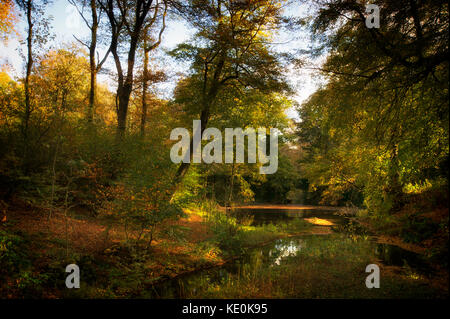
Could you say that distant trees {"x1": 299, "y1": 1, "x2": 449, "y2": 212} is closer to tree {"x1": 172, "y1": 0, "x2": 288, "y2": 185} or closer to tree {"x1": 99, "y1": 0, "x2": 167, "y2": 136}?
tree {"x1": 172, "y1": 0, "x2": 288, "y2": 185}

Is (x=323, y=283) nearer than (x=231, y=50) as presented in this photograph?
Yes

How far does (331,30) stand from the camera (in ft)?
26.1

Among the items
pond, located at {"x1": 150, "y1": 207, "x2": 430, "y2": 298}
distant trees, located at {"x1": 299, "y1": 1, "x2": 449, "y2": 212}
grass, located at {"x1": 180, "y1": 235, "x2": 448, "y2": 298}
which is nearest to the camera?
grass, located at {"x1": 180, "y1": 235, "x2": 448, "y2": 298}

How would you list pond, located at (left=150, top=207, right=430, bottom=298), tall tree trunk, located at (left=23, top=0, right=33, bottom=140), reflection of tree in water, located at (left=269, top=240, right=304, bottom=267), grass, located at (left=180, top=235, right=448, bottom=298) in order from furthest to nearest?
reflection of tree in water, located at (left=269, top=240, right=304, bottom=267) < tall tree trunk, located at (left=23, top=0, right=33, bottom=140) < pond, located at (left=150, top=207, right=430, bottom=298) < grass, located at (left=180, top=235, right=448, bottom=298)

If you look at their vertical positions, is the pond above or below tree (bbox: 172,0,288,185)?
below

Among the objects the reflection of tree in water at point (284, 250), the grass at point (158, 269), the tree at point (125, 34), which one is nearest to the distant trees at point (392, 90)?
the grass at point (158, 269)

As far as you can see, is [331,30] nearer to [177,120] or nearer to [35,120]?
[35,120]

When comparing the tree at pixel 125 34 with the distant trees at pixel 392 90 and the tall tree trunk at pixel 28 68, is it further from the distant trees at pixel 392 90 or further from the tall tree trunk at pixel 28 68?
the distant trees at pixel 392 90

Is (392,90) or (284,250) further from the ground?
(392,90)

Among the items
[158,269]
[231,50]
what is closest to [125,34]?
[231,50]

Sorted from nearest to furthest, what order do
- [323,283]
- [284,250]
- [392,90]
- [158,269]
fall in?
[323,283]
[392,90]
[158,269]
[284,250]

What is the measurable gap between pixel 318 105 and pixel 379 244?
7.14m

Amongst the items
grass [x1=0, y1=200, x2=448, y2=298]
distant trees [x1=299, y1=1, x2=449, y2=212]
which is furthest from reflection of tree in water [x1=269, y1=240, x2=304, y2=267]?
distant trees [x1=299, y1=1, x2=449, y2=212]

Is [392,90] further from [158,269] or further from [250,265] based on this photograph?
[158,269]
